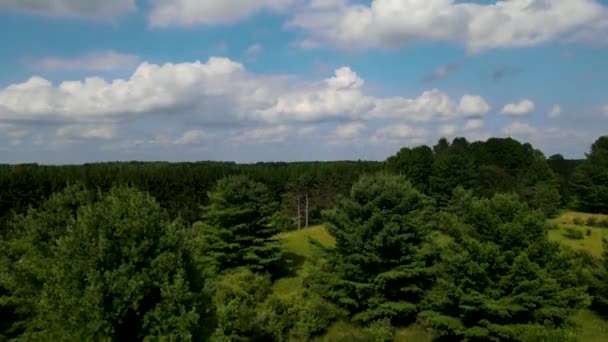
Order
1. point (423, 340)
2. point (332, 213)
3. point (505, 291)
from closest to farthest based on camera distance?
point (505, 291) < point (423, 340) < point (332, 213)

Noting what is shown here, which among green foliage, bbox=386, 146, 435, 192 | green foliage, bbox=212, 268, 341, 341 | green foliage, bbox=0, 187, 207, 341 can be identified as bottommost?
green foliage, bbox=212, 268, 341, 341

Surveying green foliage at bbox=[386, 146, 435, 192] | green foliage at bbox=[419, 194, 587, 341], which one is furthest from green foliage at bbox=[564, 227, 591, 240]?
green foliage at bbox=[386, 146, 435, 192]

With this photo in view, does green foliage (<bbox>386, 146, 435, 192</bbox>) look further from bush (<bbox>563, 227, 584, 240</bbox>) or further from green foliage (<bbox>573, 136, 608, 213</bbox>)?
bush (<bbox>563, 227, 584, 240</bbox>)

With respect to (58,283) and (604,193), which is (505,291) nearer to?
(58,283)

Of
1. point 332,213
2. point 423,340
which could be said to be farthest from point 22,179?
point 423,340

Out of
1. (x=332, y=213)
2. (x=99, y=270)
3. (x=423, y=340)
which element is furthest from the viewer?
(x=332, y=213)

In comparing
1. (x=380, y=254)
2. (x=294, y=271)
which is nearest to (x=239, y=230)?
(x=294, y=271)

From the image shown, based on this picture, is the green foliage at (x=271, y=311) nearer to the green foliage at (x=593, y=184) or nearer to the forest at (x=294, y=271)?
the forest at (x=294, y=271)
